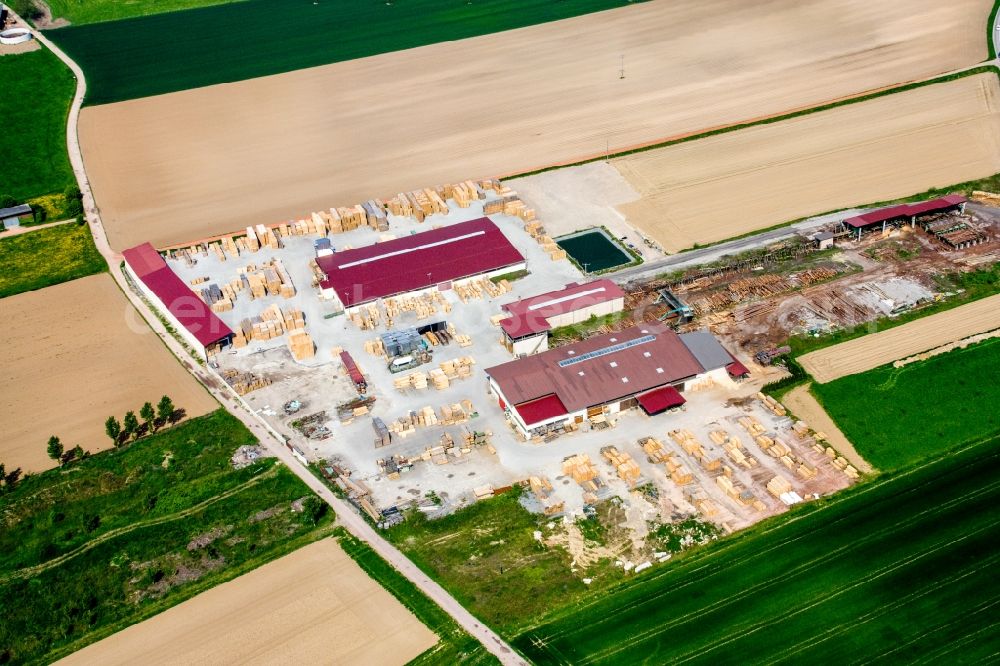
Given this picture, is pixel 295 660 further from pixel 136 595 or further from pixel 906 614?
pixel 906 614

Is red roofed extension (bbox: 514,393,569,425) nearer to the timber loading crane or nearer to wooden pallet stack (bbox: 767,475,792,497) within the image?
wooden pallet stack (bbox: 767,475,792,497)

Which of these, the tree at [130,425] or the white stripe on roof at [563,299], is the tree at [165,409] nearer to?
the tree at [130,425]

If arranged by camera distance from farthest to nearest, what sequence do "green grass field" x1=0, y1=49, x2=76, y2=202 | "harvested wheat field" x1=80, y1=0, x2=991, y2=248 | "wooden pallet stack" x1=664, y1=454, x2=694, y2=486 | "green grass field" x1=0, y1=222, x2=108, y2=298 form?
"green grass field" x1=0, y1=49, x2=76, y2=202
"harvested wheat field" x1=80, y1=0, x2=991, y2=248
"green grass field" x1=0, y1=222, x2=108, y2=298
"wooden pallet stack" x1=664, y1=454, x2=694, y2=486

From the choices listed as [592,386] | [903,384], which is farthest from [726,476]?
[903,384]

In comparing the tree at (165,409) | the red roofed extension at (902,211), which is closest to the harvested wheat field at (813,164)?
the red roofed extension at (902,211)

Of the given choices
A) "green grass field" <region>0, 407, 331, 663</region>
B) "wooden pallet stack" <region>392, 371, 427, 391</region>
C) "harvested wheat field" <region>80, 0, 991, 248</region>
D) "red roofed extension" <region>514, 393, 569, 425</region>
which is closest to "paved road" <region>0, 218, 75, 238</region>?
"harvested wheat field" <region>80, 0, 991, 248</region>

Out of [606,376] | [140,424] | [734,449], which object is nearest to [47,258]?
[140,424]
